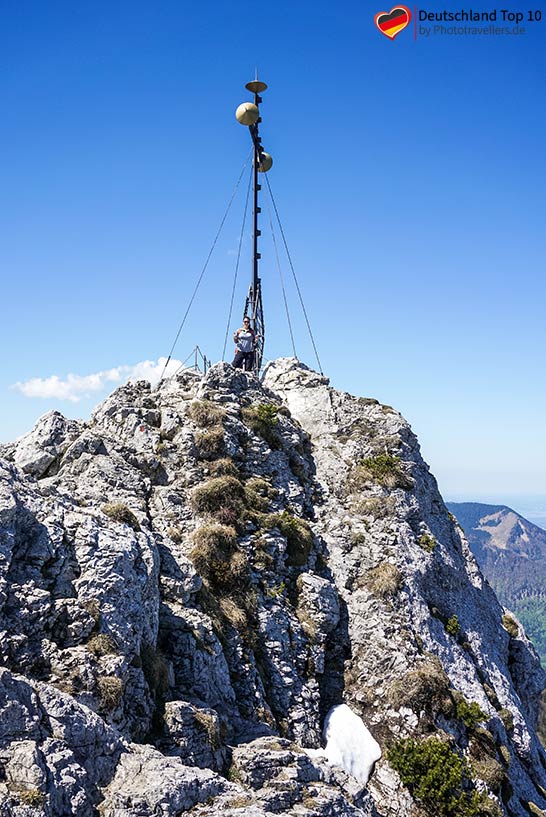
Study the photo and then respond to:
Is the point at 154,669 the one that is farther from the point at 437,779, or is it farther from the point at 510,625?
the point at 510,625

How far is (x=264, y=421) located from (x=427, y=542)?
1063 centimetres

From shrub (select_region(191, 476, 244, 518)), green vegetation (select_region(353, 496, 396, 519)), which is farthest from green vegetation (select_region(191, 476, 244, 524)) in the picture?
green vegetation (select_region(353, 496, 396, 519))

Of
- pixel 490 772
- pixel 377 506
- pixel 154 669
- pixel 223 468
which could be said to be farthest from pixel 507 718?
pixel 154 669

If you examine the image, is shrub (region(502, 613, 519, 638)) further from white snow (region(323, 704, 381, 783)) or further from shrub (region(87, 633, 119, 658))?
shrub (region(87, 633, 119, 658))

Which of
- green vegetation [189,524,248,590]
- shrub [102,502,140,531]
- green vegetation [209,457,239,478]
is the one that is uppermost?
green vegetation [209,457,239,478]

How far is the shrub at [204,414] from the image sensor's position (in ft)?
98.2

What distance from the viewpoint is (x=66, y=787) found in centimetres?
1239

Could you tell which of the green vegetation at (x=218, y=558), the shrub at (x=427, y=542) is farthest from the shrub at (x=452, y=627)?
the green vegetation at (x=218, y=558)

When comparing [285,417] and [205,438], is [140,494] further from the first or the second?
[285,417]

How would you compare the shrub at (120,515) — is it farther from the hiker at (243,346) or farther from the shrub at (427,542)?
the hiker at (243,346)

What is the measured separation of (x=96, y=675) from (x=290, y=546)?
1294 centimetres

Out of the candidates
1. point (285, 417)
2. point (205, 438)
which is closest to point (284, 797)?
point (205, 438)

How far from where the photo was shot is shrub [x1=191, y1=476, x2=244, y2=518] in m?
26.1

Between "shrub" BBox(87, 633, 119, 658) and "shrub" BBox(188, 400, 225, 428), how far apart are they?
14537mm
